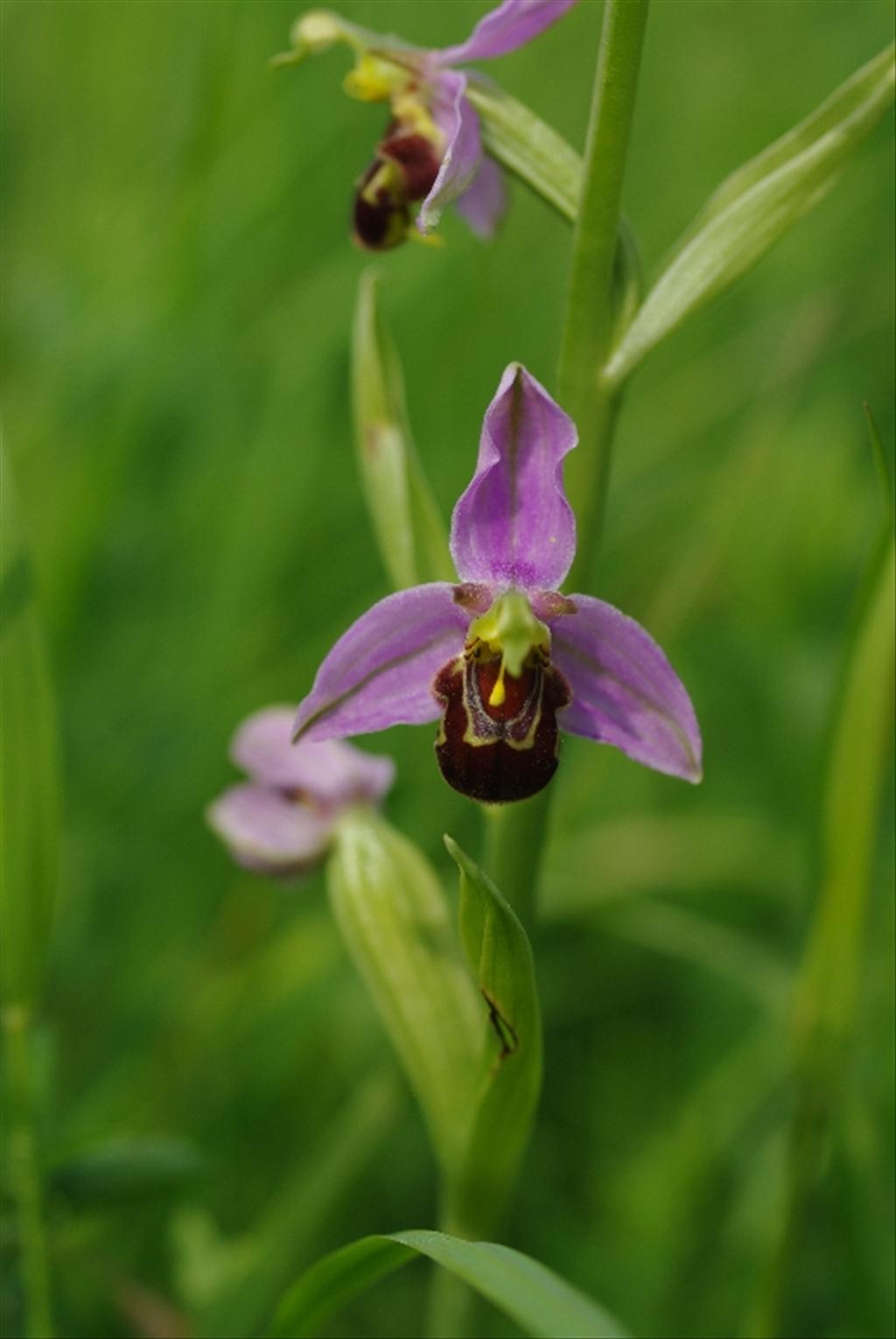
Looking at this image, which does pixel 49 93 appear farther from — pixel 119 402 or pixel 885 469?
pixel 885 469

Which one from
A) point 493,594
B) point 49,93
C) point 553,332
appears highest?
point 49,93

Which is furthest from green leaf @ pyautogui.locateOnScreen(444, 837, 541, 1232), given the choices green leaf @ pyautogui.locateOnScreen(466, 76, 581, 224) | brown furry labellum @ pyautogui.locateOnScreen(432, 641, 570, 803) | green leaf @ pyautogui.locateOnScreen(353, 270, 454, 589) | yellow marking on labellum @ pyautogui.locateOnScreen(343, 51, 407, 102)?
yellow marking on labellum @ pyautogui.locateOnScreen(343, 51, 407, 102)

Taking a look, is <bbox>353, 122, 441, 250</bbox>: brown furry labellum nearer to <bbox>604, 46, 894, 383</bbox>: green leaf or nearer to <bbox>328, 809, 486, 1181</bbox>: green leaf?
<bbox>604, 46, 894, 383</bbox>: green leaf

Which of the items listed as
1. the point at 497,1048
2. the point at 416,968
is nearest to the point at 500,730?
the point at 497,1048

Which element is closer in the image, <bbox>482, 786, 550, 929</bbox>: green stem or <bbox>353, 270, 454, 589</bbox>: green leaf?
<bbox>482, 786, 550, 929</bbox>: green stem

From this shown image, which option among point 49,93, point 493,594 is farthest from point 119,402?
point 49,93

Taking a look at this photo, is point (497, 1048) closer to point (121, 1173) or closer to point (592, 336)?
point (121, 1173)
